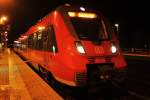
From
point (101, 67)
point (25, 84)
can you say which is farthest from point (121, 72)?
point (25, 84)

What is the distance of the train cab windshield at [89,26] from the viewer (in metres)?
10.3

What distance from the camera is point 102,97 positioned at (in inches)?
395

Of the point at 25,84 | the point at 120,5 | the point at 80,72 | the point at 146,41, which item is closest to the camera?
the point at 80,72

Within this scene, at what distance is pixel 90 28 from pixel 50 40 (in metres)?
1.65

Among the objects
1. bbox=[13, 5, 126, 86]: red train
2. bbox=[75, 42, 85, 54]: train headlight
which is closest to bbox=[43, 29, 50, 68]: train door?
bbox=[13, 5, 126, 86]: red train

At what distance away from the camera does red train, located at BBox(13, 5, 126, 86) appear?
931 cm

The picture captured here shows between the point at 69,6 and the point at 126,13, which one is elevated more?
the point at 126,13

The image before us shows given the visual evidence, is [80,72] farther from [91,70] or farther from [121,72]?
[121,72]

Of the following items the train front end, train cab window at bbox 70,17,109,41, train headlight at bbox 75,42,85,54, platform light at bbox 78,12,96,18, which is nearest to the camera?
the train front end

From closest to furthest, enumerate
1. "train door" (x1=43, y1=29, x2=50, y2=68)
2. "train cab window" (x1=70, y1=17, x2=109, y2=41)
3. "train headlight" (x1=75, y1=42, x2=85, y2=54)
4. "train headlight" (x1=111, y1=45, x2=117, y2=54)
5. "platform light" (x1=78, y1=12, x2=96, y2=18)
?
"train headlight" (x1=75, y1=42, x2=85, y2=54) → "train headlight" (x1=111, y1=45, x2=117, y2=54) → "train cab window" (x1=70, y1=17, x2=109, y2=41) → "platform light" (x1=78, y1=12, x2=96, y2=18) → "train door" (x1=43, y1=29, x2=50, y2=68)

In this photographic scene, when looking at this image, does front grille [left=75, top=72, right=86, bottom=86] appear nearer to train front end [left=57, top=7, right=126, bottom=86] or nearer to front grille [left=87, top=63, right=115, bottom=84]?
train front end [left=57, top=7, right=126, bottom=86]

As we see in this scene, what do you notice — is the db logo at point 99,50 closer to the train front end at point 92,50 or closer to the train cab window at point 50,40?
the train front end at point 92,50

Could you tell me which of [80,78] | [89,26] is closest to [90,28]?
[89,26]

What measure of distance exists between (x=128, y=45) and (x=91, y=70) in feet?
159
